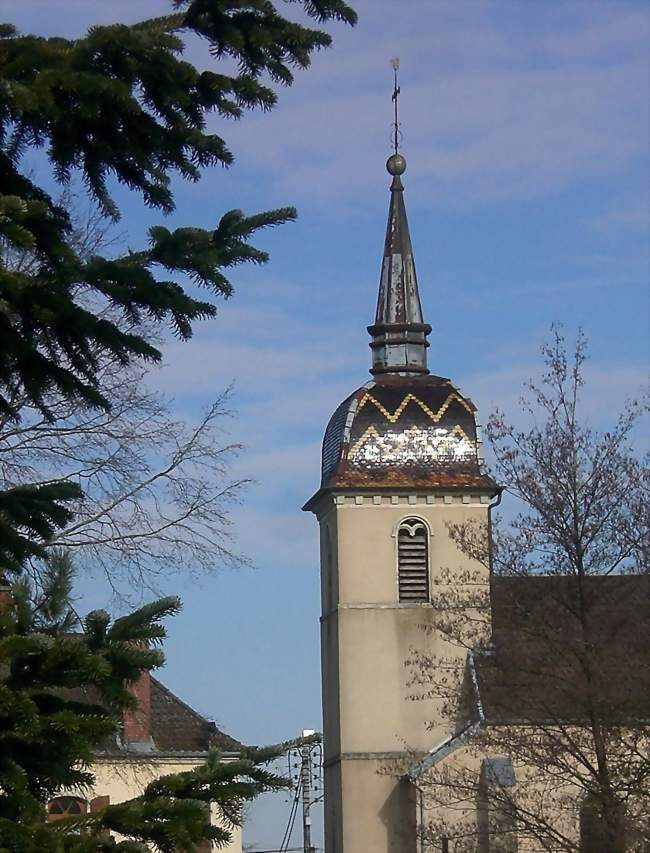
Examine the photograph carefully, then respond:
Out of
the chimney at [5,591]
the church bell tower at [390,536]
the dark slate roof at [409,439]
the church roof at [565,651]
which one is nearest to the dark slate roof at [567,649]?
the church roof at [565,651]

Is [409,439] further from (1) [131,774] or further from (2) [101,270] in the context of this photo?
(2) [101,270]

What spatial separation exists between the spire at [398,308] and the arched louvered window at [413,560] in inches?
153

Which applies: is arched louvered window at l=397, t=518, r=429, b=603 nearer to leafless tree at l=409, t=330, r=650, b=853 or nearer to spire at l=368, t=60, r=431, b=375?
spire at l=368, t=60, r=431, b=375

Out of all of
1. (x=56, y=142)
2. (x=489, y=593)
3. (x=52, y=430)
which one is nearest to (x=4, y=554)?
(x=56, y=142)

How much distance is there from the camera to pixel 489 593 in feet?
76.9

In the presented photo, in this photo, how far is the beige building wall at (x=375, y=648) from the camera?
3819 centimetres

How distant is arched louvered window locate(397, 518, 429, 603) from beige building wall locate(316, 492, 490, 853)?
153 mm

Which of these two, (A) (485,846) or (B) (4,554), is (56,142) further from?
(A) (485,846)

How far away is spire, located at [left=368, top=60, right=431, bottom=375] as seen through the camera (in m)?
41.0

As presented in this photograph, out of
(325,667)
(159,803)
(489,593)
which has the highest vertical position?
(325,667)

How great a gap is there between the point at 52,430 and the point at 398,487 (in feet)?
75.1

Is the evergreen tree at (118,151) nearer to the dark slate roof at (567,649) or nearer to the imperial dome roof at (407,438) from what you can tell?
the dark slate roof at (567,649)

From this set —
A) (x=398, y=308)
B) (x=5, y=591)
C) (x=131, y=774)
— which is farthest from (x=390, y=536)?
(x=5, y=591)

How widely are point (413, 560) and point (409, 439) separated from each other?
9.33ft
